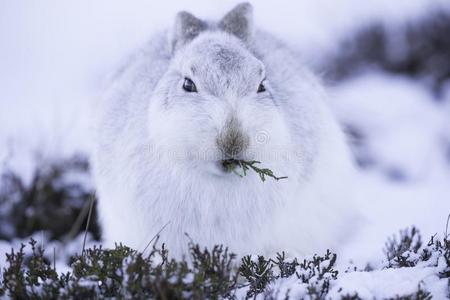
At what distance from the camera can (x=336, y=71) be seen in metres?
9.04

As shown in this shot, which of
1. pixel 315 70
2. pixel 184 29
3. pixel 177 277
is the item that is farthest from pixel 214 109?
→ pixel 315 70

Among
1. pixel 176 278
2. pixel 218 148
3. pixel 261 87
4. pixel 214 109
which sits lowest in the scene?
pixel 176 278

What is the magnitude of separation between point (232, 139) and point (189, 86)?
2.40ft

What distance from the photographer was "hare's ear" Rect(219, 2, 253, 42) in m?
4.34

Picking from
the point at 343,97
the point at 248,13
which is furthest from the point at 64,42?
the point at 248,13

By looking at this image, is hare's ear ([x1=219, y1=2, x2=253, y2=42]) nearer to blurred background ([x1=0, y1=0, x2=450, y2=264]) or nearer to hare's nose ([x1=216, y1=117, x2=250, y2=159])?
hare's nose ([x1=216, y1=117, x2=250, y2=159])

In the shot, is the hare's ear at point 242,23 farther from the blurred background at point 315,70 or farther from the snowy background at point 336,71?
the snowy background at point 336,71

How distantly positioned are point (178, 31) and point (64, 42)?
5.31 m

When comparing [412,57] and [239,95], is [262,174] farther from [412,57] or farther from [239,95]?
[412,57]

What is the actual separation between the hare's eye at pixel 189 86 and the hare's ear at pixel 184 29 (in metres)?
0.74

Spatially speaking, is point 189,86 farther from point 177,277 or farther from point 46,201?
point 46,201

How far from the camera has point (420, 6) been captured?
9.12 metres

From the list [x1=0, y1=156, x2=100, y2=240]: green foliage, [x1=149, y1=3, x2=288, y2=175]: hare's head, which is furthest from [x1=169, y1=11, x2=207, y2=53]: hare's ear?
[x1=0, y1=156, x2=100, y2=240]: green foliage

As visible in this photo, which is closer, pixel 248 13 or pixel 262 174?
pixel 262 174
